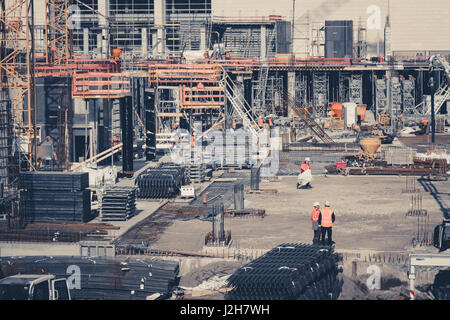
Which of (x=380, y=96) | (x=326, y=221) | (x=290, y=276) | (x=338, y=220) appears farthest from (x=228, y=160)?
(x=380, y=96)

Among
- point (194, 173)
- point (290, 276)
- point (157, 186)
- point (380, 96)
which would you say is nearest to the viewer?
point (290, 276)

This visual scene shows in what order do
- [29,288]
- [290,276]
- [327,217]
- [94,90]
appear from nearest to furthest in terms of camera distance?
[29,288] → [290,276] → [327,217] → [94,90]

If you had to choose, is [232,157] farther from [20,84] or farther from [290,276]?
[290,276]

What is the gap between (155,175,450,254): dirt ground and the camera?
110 ft

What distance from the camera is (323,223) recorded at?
104 feet

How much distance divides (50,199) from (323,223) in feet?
41.5

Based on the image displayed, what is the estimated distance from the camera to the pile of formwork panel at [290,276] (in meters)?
24.1

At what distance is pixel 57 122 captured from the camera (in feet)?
180

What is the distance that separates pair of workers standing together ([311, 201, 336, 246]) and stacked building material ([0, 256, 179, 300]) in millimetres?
6022

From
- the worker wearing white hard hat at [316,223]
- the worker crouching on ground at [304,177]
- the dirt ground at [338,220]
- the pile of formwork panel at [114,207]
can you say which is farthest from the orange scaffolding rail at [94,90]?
the worker wearing white hard hat at [316,223]

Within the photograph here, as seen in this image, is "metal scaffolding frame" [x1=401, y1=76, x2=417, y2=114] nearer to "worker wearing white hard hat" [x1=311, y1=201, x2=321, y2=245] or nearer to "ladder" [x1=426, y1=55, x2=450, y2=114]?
"ladder" [x1=426, y1=55, x2=450, y2=114]

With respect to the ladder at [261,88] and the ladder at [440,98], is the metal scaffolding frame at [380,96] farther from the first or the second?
the ladder at [261,88]
